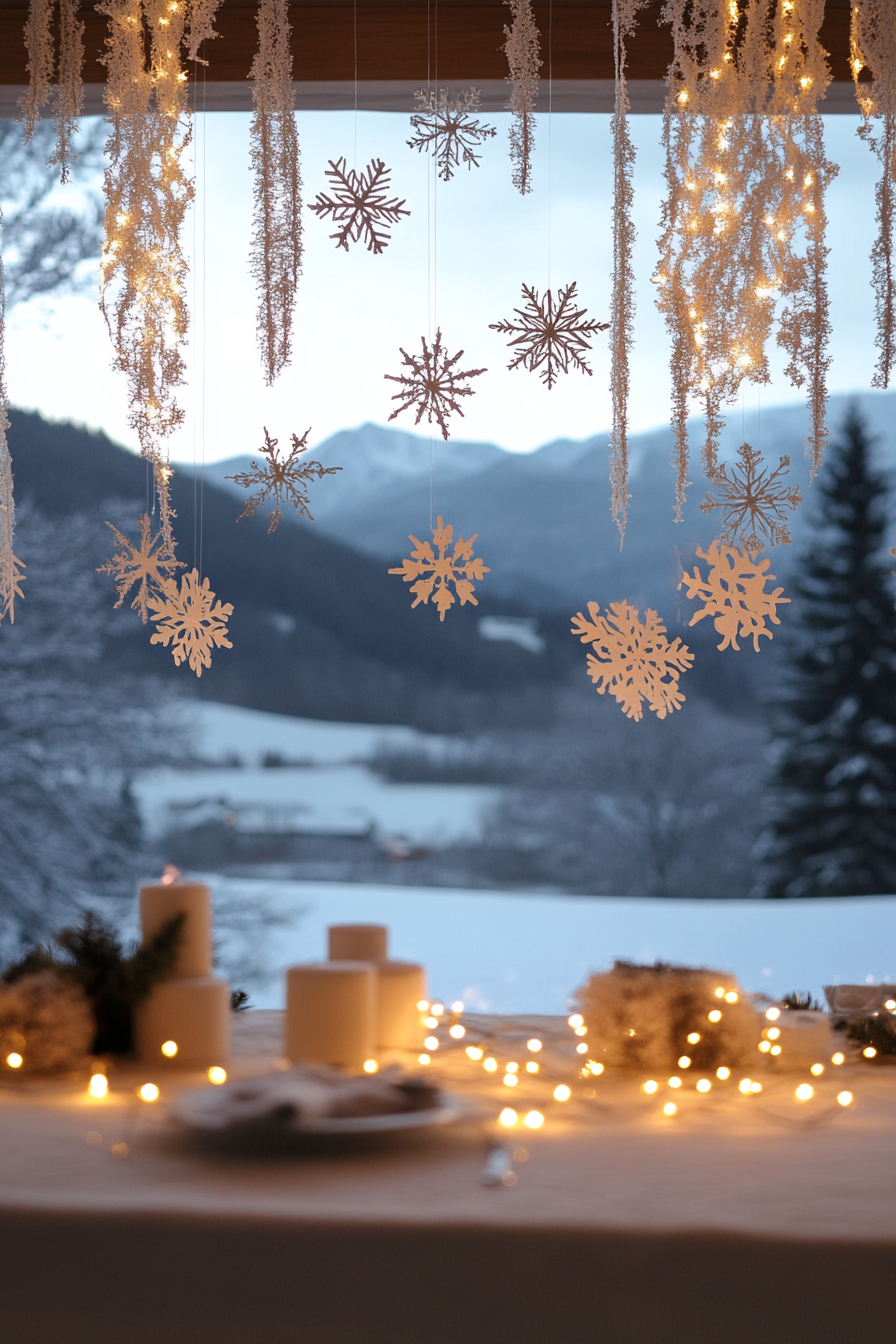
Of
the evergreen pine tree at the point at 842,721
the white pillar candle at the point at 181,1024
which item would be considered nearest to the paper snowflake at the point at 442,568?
the white pillar candle at the point at 181,1024

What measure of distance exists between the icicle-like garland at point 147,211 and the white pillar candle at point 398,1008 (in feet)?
2.52

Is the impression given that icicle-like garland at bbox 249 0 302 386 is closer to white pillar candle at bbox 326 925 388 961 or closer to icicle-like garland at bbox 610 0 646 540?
icicle-like garland at bbox 610 0 646 540

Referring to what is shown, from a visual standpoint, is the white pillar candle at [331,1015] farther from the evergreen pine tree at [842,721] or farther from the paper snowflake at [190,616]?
the evergreen pine tree at [842,721]

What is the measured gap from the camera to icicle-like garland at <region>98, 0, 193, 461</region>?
1.60 m

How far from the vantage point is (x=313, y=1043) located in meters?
1.24

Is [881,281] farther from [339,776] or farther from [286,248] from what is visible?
[339,776]

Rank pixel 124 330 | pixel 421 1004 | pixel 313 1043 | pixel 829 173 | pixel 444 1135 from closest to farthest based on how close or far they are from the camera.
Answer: pixel 444 1135 < pixel 313 1043 < pixel 421 1004 < pixel 829 173 < pixel 124 330

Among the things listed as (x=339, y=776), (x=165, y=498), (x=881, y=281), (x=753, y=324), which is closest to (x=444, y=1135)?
(x=165, y=498)

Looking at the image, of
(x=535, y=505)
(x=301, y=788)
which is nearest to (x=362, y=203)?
(x=535, y=505)

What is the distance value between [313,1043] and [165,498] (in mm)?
775

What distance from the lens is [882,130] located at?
5.06 ft

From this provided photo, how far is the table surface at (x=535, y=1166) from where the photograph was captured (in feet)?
2.82

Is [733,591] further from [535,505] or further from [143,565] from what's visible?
[535,505]

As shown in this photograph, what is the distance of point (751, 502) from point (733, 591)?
0.12 m
